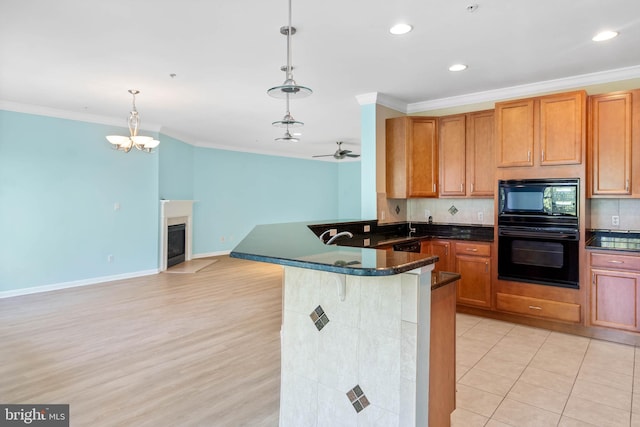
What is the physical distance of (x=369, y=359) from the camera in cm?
162

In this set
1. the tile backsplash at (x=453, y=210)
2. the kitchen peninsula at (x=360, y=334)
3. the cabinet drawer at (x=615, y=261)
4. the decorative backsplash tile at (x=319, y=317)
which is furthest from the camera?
the tile backsplash at (x=453, y=210)

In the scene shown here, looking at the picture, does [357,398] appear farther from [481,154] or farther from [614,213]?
[614,213]

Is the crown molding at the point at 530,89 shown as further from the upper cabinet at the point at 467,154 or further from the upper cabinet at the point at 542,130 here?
the upper cabinet at the point at 542,130

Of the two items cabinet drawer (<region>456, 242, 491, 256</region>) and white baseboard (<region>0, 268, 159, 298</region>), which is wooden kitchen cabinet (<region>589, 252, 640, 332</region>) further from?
white baseboard (<region>0, 268, 159, 298</region>)

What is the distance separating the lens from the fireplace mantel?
272 inches

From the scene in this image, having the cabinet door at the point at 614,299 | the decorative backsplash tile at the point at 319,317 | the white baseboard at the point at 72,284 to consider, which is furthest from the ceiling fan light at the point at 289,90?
the white baseboard at the point at 72,284

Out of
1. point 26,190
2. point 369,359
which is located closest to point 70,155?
point 26,190

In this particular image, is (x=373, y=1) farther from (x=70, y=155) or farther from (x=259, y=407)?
(x=70, y=155)

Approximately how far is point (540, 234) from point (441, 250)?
42.6 inches

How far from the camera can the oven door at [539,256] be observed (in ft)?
11.8

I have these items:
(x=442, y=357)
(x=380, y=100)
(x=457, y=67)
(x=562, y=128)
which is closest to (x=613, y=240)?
(x=562, y=128)

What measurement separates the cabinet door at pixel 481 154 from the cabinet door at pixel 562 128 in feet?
1.93

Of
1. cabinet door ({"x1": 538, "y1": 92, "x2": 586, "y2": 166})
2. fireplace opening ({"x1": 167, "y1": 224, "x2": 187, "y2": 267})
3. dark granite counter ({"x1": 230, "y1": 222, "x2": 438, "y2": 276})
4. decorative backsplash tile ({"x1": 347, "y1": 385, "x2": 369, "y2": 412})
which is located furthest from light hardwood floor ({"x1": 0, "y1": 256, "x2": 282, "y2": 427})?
cabinet door ({"x1": 538, "y1": 92, "x2": 586, "y2": 166})

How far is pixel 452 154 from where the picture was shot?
4617 mm
